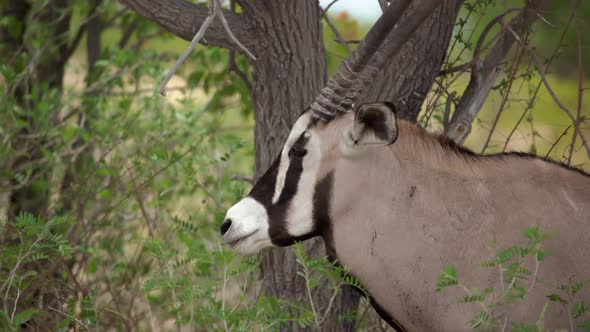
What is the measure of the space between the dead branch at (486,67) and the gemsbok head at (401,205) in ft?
3.29

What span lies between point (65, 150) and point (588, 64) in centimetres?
372

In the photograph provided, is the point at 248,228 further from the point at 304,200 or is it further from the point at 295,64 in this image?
the point at 295,64

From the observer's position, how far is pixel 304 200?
352cm

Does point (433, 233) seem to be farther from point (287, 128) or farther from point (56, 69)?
point (56, 69)

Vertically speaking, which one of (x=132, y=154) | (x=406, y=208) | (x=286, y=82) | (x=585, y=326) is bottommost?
(x=132, y=154)

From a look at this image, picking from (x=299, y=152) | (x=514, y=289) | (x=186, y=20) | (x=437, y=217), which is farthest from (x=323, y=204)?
(x=186, y=20)

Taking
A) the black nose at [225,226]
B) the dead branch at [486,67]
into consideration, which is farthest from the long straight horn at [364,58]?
the dead branch at [486,67]

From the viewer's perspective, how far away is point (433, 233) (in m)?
3.40

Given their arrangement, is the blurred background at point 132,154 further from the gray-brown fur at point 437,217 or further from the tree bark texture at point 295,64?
the gray-brown fur at point 437,217

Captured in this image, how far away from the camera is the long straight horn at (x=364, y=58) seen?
3.55 metres

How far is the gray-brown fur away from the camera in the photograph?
3.31 meters

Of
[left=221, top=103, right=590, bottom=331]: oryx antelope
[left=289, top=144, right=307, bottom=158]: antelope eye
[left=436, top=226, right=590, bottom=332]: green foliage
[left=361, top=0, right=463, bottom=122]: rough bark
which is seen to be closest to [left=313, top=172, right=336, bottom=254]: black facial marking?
[left=221, top=103, right=590, bottom=331]: oryx antelope

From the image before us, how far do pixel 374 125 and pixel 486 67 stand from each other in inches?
57.8

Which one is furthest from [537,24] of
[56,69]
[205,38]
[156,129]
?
[56,69]
